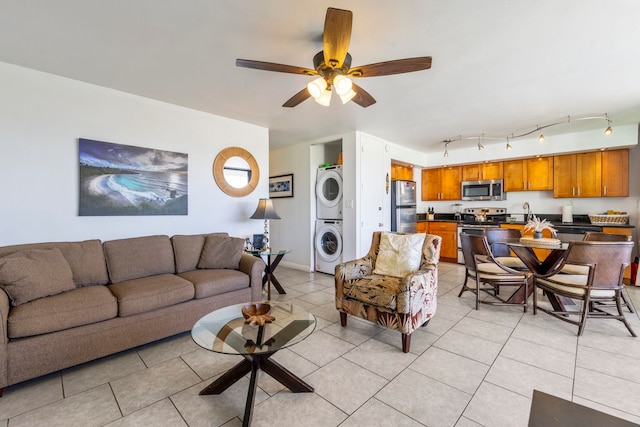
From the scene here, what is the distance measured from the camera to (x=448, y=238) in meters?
5.91

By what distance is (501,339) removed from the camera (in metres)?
2.47

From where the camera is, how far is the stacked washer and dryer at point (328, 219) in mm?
4703

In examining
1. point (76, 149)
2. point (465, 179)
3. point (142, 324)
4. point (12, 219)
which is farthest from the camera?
point (465, 179)

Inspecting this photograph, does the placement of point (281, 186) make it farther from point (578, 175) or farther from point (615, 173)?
point (615, 173)

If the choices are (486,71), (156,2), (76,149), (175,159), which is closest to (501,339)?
(486,71)

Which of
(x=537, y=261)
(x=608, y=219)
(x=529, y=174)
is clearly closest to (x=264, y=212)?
(x=537, y=261)

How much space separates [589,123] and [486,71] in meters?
2.85

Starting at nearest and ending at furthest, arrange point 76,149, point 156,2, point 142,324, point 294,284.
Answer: point 156,2 < point 142,324 < point 76,149 < point 294,284

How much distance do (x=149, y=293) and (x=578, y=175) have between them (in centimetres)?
646

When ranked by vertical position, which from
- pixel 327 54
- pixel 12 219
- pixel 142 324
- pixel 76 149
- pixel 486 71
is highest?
pixel 486 71

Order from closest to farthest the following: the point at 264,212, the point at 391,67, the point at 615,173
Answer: the point at 391,67
the point at 264,212
the point at 615,173

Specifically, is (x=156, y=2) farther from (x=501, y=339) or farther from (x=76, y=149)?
(x=501, y=339)

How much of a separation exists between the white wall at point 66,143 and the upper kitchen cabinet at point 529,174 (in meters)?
5.52

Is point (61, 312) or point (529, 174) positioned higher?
point (529, 174)
